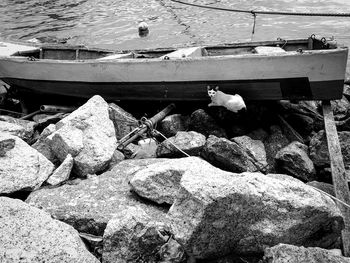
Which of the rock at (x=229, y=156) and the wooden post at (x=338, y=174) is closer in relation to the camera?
the wooden post at (x=338, y=174)

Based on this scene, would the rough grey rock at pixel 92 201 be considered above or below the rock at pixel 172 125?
above

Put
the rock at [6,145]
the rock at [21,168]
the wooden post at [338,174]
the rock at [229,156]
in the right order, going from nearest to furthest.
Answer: the wooden post at [338,174] → the rock at [21,168] → the rock at [6,145] → the rock at [229,156]

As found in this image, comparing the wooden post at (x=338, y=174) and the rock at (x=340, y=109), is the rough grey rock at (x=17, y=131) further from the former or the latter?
the rock at (x=340, y=109)

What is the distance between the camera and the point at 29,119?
308 inches

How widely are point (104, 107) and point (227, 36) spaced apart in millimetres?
9128

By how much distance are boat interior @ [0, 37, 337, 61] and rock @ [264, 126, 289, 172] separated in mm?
1487

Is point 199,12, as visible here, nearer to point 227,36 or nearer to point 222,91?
point 227,36

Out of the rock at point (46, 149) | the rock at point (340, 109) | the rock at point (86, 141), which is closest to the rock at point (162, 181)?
the rock at point (86, 141)

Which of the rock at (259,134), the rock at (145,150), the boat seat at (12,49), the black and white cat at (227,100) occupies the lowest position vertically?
the rock at (145,150)

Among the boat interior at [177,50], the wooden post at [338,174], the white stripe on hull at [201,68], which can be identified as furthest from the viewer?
the boat interior at [177,50]

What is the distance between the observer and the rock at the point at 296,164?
4891 mm

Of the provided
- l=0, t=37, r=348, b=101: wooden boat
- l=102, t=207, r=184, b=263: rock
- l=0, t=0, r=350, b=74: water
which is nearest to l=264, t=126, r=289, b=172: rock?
l=0, t=37, r=348, b=101: wooden boat

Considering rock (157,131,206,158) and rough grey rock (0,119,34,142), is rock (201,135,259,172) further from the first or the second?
rough grey rock (0,119,34,142)

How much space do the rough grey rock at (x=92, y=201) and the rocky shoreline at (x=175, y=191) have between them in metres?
0.01
